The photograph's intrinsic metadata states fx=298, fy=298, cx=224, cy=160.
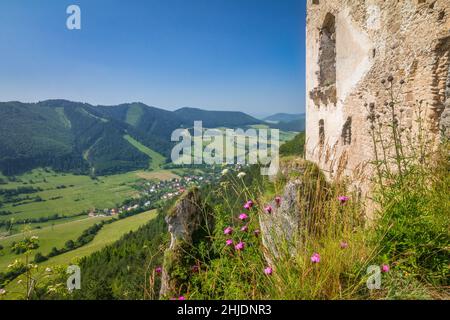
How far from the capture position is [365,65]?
718cm

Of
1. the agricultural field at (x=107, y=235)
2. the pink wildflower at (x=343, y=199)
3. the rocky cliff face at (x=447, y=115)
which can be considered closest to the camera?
the pink wildflower at (x=343, y=199)

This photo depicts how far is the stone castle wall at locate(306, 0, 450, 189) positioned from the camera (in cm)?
487

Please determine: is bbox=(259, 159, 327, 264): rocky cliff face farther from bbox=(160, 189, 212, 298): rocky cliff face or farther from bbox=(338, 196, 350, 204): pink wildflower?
bbox=(160, 189, 212, 298): rocky cliff face

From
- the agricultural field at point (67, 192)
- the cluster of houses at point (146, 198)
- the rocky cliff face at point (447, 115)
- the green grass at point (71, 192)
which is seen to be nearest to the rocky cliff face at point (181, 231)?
the rocky cliff face at point (447, 115)

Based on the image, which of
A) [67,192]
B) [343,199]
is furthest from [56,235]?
[343,199]

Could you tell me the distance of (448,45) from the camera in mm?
4730

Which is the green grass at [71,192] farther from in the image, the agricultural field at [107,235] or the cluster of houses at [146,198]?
the agricultural field at [107,235]

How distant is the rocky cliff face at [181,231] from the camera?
7.09 metres

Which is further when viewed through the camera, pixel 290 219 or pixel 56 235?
pixel 56 235

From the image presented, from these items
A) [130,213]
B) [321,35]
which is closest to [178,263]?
[321,35]

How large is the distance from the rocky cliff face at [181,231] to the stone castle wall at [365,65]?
145 inches

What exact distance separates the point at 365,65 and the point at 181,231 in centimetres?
638

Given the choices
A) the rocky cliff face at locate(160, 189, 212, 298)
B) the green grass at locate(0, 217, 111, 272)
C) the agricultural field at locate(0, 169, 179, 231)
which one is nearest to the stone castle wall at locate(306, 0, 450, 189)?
the rocky cliff face at locate(160, 189, 212, 298)

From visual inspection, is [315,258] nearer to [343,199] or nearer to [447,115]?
[343,199]
